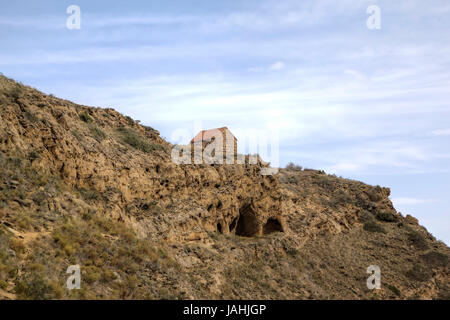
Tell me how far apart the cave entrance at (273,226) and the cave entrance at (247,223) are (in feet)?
4.51

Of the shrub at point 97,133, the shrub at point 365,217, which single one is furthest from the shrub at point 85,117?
the shrub at point 365,217

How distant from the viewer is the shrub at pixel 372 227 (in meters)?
37.1

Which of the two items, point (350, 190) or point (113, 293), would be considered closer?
point (113, 293)

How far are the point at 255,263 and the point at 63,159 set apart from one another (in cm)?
1131

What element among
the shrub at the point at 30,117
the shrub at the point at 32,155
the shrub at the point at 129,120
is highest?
the shrub at the point at 129,120

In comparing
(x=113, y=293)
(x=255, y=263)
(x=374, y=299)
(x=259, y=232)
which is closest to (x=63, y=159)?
(x=113, y=293)

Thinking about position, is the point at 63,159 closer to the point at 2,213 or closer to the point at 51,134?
the point at 51,134

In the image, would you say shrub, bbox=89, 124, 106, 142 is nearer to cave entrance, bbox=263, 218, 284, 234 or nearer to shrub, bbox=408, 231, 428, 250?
cave entrance, bbox=263, 218, 284, 234

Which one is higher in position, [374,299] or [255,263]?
[255,263]

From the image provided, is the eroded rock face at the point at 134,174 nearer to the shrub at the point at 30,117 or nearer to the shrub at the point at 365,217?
the shrub at the point at 30,117

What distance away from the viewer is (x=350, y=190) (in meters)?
43.6

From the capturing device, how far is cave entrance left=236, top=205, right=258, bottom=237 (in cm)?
2852
